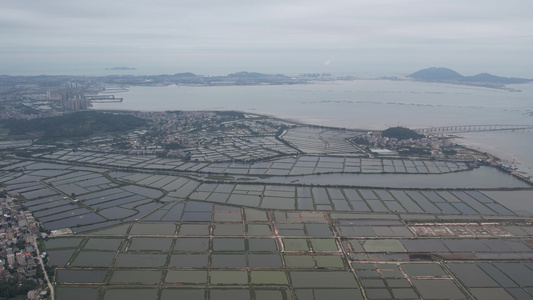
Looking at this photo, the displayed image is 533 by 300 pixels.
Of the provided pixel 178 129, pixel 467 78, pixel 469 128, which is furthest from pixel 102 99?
pixel 467 78

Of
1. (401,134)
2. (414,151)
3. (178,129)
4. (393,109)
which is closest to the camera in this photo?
(414,151)

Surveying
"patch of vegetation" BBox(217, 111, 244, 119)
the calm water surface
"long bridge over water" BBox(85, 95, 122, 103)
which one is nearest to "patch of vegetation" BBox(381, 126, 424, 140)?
the calm water surface

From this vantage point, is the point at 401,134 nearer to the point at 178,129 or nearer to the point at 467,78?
the point at 178,129

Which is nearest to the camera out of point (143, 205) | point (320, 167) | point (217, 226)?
point (217, 226)

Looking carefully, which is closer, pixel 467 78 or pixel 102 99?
pixel 102 99

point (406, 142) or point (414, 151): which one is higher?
point (406, 142)

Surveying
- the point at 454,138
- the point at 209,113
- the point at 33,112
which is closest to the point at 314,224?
the point at 454,138

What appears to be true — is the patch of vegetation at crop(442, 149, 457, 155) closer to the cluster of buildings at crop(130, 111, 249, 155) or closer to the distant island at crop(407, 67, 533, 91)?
the cluster of buildings at crop(130, 111, 249, 155)

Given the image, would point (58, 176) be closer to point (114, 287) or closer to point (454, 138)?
point (114, 287)
